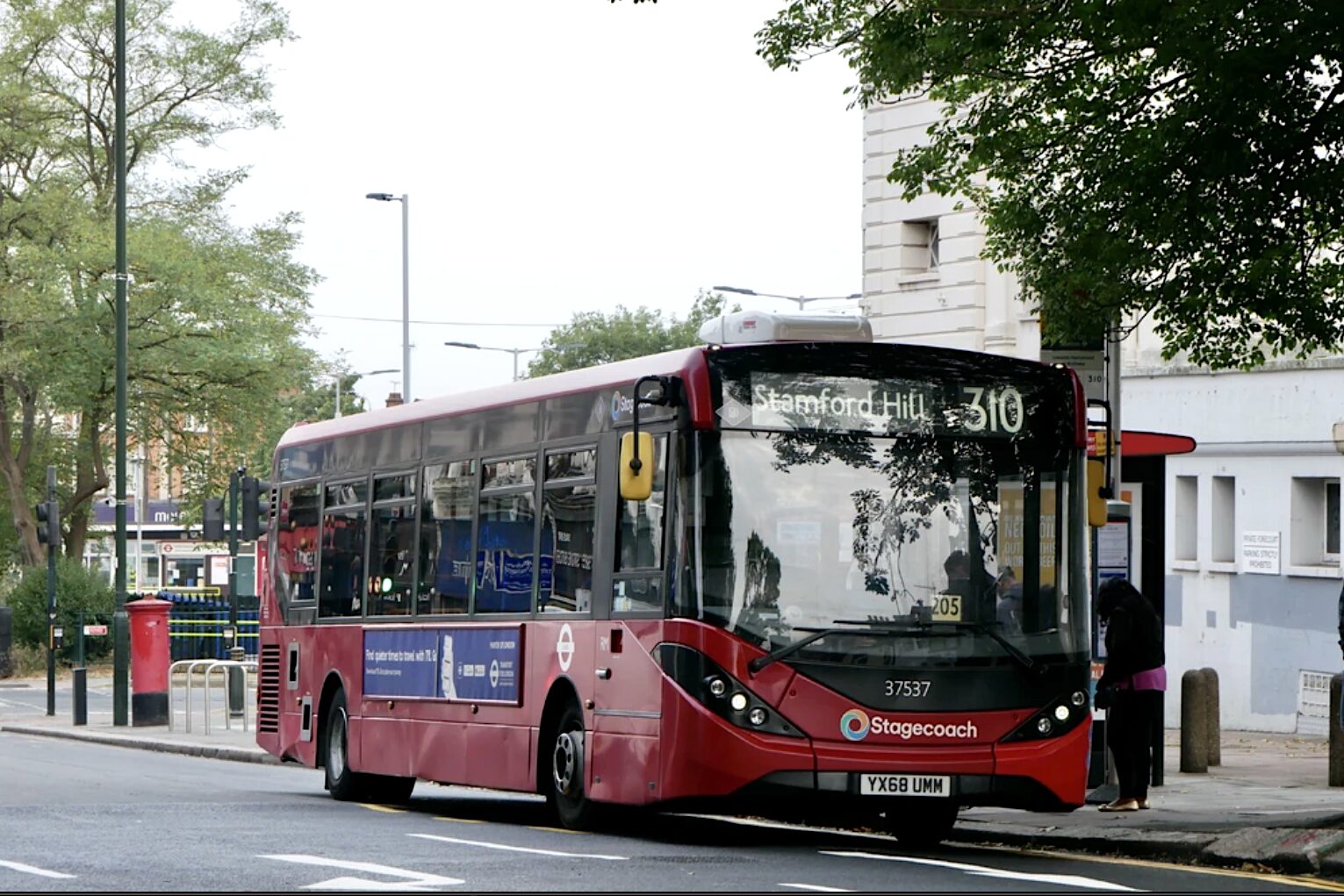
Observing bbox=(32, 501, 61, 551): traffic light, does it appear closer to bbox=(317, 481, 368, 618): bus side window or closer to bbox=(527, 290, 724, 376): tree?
bbox=(317, 481, 368, 618): bus side window

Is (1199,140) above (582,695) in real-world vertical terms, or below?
above

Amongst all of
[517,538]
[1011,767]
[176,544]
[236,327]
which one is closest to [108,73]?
[236,327]

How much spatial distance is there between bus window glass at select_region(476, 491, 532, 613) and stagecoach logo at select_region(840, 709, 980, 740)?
2981mm

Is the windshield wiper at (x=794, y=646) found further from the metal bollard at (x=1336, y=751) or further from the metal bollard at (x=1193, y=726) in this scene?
the metal bollard at (x=1193, y=726)

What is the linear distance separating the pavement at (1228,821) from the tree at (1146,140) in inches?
124

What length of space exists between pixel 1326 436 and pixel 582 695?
15.7 m

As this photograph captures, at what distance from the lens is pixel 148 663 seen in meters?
36.0

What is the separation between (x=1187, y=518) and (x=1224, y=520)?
0.66m

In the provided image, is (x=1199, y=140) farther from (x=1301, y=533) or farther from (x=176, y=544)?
(x=176, y=544)

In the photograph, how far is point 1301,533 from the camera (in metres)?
29.6

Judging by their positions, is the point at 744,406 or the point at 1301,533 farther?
the point at 1301,533

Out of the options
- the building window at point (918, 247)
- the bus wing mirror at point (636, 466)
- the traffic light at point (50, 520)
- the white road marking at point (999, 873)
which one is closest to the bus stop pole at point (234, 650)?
the traffic light at point (50, 520)

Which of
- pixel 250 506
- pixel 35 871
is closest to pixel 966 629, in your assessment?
pixel 35 871

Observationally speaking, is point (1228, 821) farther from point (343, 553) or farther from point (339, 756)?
point (343, 553)
